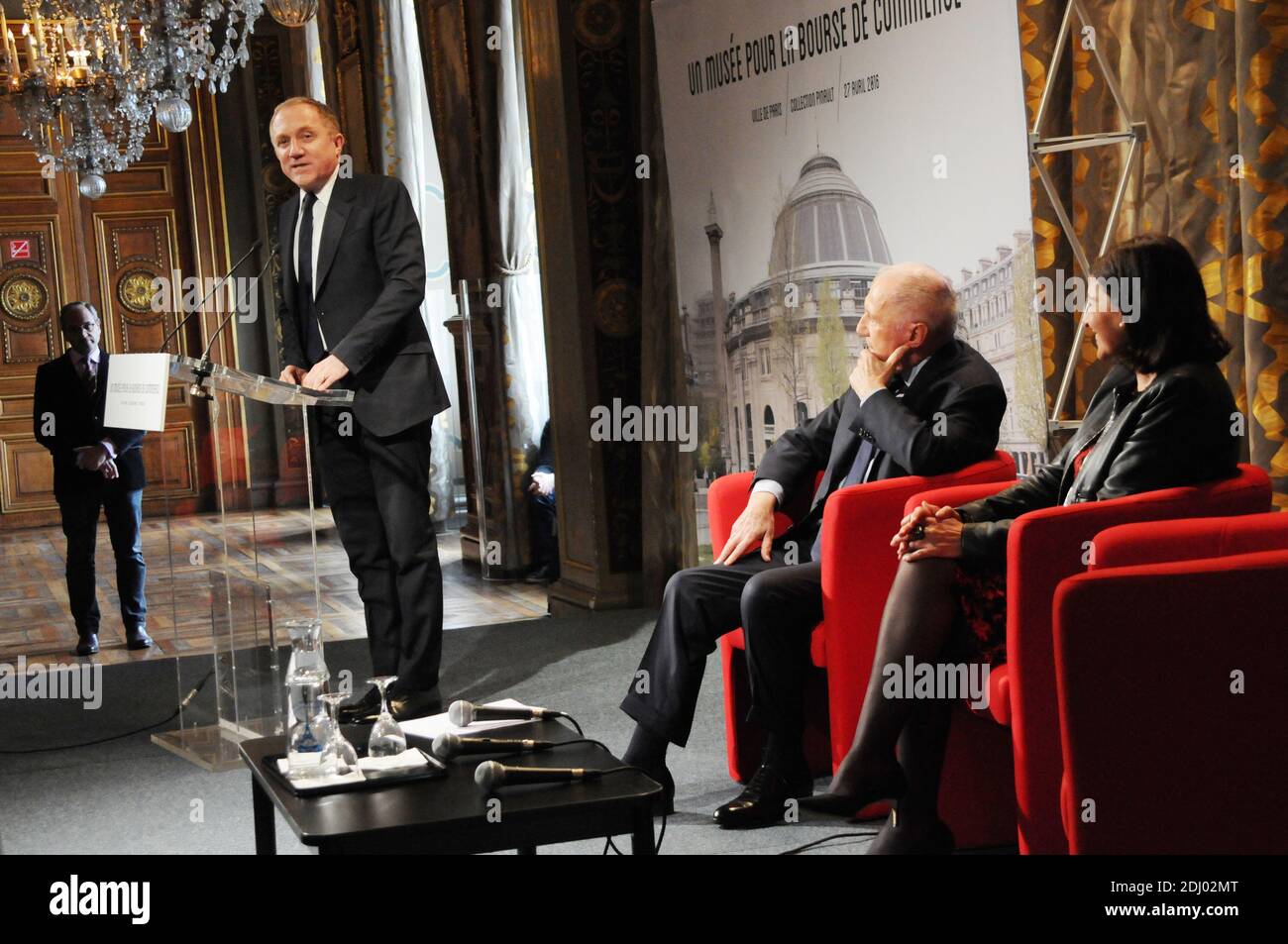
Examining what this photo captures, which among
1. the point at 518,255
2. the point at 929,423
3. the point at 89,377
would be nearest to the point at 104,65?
the point at 518,255

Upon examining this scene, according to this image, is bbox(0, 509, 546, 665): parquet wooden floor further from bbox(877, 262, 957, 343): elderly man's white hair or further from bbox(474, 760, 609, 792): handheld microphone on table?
bbox(474, 760, 609, 792): handheld microphone on table

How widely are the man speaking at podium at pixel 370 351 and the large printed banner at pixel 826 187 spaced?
4.07 feet

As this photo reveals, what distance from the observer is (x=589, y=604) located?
541 centimetres

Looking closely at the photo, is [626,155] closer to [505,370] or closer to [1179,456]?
[505,370]

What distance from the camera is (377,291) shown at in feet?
12.4

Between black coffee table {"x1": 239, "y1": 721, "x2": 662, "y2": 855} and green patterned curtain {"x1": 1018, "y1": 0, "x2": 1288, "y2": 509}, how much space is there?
155 cm

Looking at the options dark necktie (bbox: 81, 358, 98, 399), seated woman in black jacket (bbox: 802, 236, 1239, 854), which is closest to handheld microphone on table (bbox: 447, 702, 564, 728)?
seated woman in black jacket (bbox: 802, 236, 1239, 854)

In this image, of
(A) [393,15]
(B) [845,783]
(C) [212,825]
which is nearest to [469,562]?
(A) [393,15]

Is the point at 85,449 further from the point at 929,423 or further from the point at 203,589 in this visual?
the point at 929,423

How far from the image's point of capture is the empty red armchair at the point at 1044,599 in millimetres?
2236

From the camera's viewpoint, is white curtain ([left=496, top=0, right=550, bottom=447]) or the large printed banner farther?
white curtain ([left=496, top=0, right=550, bottom=447])

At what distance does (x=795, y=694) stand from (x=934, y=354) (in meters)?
0.76

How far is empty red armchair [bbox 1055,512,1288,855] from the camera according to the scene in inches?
82.4

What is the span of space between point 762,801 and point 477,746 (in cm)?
93
